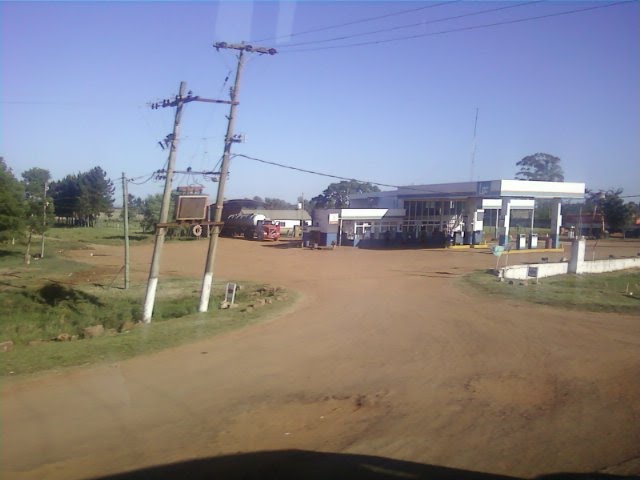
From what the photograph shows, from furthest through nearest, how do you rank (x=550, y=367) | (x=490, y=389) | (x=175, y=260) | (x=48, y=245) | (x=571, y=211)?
(x=571, y=211) → (x=48, y=245) → (x=175, y=260) → (x=550, y=367) → (x=490, y=389)

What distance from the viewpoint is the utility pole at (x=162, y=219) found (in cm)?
1595

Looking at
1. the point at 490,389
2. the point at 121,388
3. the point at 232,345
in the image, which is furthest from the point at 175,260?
the point at 490,389

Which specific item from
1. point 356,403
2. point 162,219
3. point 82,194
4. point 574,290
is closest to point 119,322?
point 162,219

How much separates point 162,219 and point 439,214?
109ft

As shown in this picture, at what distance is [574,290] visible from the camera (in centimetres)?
2064

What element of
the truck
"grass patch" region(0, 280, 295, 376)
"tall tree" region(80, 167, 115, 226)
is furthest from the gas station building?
"tall tree" region(80, 167, 115, 226)

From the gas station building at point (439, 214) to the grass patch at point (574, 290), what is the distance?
575 inches

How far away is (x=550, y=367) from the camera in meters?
9.84

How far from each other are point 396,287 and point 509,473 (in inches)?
634

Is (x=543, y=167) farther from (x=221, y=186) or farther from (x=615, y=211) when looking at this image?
(x=221, y=186)

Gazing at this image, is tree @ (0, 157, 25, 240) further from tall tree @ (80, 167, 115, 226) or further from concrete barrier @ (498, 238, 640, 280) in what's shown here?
tall tree @ (80, 167, 115, 226)

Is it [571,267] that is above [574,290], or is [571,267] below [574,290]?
above

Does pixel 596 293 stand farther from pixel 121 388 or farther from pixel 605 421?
pixel 121 388

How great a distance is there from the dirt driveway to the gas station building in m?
27.0
